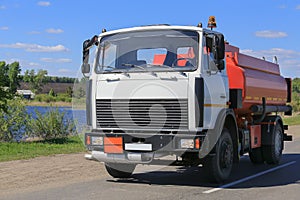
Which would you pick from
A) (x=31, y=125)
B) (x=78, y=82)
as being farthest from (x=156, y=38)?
(x=31, y=125)

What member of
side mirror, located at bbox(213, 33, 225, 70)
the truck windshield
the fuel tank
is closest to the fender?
the fuel tank

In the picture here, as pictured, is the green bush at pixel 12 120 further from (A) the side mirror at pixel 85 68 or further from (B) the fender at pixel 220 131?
A: (B) the fender at pixel 220 131

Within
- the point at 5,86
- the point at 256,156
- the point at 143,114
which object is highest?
the point at 5,86

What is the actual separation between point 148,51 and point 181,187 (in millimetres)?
2756

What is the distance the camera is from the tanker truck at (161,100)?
8.86m

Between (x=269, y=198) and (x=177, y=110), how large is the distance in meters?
2.26

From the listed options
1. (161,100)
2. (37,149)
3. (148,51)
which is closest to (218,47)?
(148,51)

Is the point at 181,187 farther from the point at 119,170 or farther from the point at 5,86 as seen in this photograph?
the point at 5,86

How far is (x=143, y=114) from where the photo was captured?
905cm

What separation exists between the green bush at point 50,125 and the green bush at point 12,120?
525 millimetres

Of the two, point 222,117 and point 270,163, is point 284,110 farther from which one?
point 222,117

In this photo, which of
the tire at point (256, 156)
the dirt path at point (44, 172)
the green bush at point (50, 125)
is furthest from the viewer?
the green bush at point (50, 125)

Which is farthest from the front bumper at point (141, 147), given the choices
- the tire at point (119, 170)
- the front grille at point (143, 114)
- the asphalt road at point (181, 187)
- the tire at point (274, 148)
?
the tire at point (274, 148)

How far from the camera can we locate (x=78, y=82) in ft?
32.2
